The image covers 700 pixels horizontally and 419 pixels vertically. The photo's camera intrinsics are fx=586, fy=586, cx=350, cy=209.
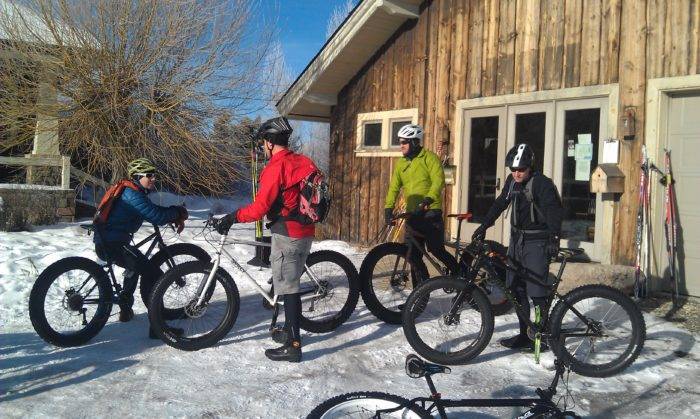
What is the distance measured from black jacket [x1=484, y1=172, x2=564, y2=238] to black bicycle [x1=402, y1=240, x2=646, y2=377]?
0.76 ft

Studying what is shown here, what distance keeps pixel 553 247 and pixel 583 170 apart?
324 cm

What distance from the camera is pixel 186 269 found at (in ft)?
15.2

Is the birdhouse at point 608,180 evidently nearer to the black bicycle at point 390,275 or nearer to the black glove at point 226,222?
the black bicycle at point 390,275

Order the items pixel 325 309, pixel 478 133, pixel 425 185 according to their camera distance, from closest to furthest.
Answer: pixel 325 309 < pixel 425 185 < pixel 478 133

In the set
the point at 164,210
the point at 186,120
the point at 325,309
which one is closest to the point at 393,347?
the point at 325,309

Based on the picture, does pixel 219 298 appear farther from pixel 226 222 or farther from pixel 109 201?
pixel 109 201

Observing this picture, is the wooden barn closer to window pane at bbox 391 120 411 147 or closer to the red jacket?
window pane at bbox 391 120 411 147

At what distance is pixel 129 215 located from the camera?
198 inches

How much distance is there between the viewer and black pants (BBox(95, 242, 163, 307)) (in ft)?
16.3

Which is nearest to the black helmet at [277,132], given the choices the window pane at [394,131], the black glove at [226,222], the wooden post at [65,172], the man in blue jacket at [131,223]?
the black glove at [226,222]

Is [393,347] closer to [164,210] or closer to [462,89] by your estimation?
[164,210]

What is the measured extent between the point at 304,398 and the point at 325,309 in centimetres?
148

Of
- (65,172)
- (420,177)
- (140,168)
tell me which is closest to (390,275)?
(420,177)

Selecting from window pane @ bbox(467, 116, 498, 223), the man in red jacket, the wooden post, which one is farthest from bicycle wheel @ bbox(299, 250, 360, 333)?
the wooden post
